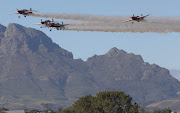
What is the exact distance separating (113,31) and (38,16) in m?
21.4

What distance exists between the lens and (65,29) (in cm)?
14188

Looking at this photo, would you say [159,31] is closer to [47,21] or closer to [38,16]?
[38,16]

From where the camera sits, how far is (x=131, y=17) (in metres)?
131

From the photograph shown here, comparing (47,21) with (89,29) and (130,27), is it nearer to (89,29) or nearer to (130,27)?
(89,29)

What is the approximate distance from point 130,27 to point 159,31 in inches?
514

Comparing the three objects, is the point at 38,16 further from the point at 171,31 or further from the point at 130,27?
the point at 171,31

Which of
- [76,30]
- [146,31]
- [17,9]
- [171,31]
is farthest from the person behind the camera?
[17,9]

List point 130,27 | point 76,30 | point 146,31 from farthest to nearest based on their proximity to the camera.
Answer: point 76,30 < point 130,27 < point 146,31

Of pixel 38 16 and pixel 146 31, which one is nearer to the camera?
pixel 146 31

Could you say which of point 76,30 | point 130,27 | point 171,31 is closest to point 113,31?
point 130,27

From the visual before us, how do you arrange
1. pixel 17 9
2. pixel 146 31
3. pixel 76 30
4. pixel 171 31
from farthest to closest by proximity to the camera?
1. pixel 17 9
2. pixel 76 30
3. pixel 146 31
4. pixel 171 31

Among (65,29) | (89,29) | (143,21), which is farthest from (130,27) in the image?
(65,29)

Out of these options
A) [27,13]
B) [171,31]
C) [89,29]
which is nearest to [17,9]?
[27,13]

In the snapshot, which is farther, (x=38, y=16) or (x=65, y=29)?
(x=65, y=29)
